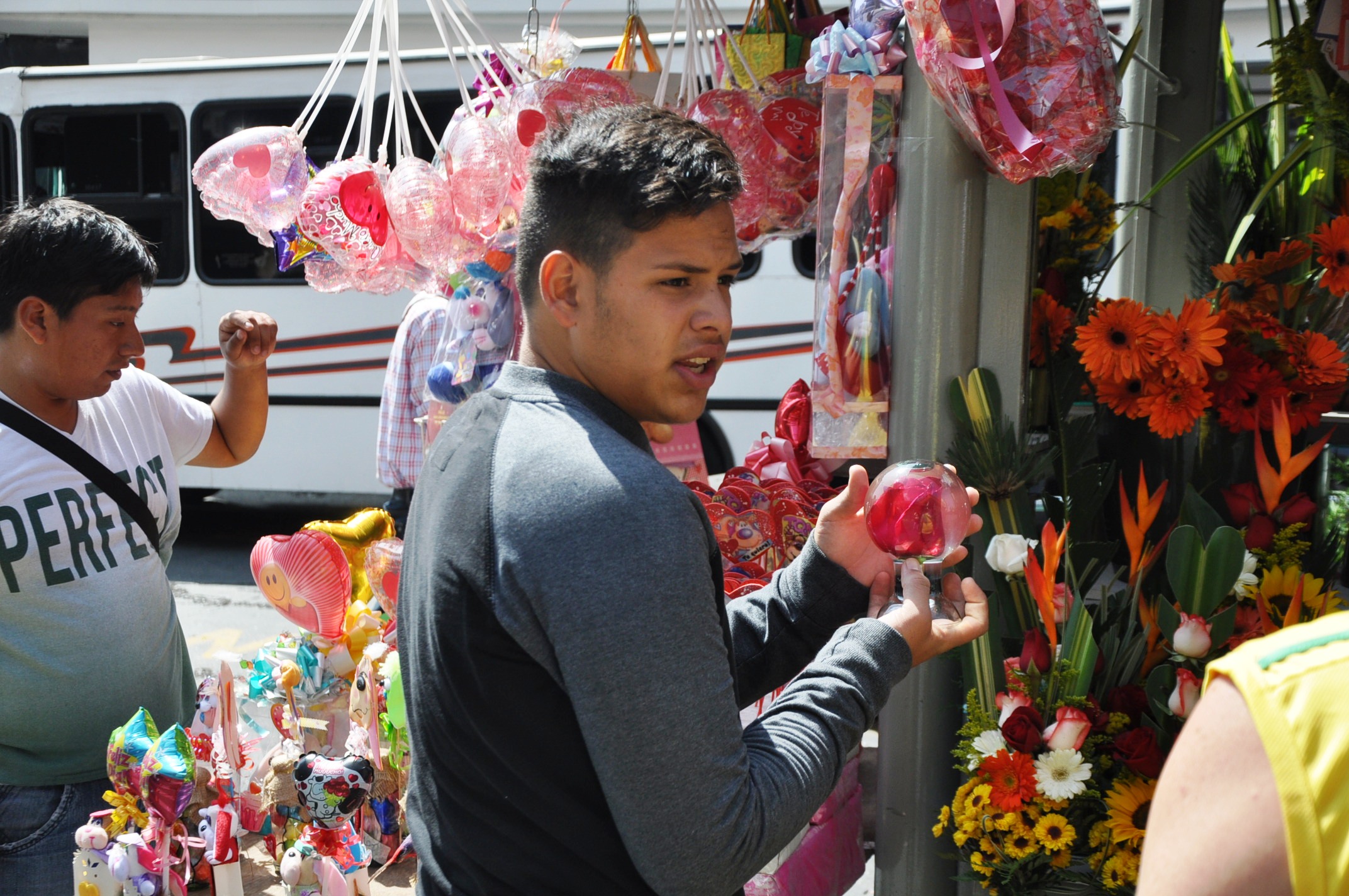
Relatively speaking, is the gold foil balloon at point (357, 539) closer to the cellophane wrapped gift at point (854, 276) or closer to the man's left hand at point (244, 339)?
the man's left hand at point (244, 339)

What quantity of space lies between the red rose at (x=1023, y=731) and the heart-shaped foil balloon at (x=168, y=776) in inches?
52.2

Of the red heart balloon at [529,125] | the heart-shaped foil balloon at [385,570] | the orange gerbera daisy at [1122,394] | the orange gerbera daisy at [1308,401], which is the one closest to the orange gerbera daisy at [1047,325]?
the orange gerbera daisy at [1122,394]

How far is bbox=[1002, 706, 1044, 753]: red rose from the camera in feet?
5.32

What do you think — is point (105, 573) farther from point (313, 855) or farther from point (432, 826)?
point (432, 826)

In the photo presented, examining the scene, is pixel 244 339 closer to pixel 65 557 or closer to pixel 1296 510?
pixel 65 557

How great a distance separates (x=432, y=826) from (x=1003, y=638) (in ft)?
3.22

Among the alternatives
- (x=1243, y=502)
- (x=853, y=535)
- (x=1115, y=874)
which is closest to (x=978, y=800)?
(x=1115, y=874)

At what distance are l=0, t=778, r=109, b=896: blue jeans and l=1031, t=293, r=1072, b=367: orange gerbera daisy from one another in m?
1.88

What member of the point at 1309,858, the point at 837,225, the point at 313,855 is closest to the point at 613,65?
the point at 837,225

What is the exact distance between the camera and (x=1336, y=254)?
180cm

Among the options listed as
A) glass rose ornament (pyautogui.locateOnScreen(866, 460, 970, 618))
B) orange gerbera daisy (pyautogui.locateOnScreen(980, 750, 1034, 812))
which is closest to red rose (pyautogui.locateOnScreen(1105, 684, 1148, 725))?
orange gerbera daisy (pyautogui.locateOnScreen(980, 750, 1034, 812))

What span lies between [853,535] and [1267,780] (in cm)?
82

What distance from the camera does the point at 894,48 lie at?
1.83m

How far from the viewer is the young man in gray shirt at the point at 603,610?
1.02m
